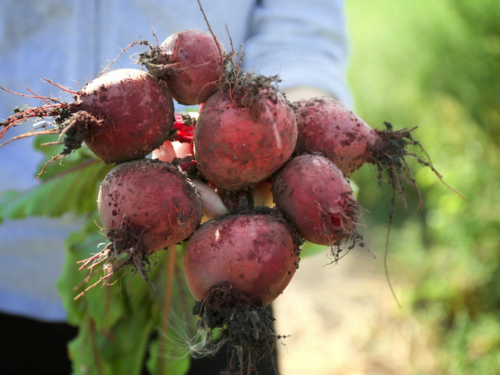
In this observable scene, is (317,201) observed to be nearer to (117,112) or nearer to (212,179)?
(212,179)

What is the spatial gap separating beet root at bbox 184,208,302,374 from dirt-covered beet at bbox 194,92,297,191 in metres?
0.11

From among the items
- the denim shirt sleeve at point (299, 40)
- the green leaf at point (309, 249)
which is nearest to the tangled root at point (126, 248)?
the green leaf at point (309, 249)

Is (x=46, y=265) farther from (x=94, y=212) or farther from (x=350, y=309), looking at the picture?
(x=350, y=309)

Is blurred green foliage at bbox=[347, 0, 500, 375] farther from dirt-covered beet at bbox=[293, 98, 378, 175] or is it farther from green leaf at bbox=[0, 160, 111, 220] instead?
green leaf at bbox=[0, 160, 111, 220]

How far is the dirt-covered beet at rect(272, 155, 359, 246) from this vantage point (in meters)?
0.95

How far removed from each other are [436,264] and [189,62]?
11.9 ft

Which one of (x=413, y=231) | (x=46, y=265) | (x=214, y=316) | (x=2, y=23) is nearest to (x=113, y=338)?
(x=46, y=265)

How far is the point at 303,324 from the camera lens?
12.5 ft

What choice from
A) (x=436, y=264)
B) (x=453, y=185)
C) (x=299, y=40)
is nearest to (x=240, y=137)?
(x=299, y=40)

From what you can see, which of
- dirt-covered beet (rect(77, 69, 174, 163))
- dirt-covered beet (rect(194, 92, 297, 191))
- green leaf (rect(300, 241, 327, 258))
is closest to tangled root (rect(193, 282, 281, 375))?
dirt-covered beet (rect(194, 92, 297, 191))

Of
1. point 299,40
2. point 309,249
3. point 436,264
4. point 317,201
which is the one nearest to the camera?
point 317,201

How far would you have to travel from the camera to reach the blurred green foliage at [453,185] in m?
3.29

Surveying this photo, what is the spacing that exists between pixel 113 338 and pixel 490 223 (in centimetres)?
302

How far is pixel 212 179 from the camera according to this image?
0.98 m
